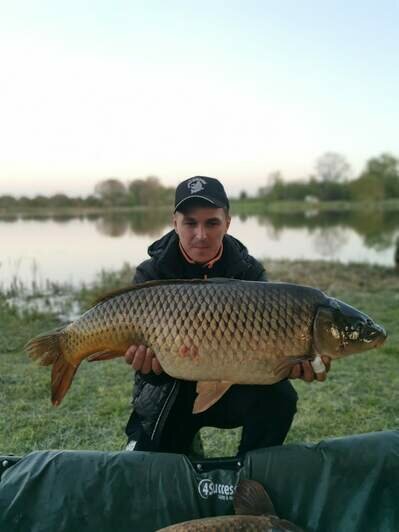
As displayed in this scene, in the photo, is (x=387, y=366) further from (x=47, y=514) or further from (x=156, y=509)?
(x=47, y=514)

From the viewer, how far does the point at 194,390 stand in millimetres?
1606

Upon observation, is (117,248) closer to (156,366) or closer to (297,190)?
(156,366)

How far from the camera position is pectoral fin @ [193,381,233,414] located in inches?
51.9

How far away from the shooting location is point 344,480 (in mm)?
1413

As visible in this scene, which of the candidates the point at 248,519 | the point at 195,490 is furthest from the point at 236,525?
the point at 195,490

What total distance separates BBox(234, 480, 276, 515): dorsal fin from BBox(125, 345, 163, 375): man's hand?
40cm

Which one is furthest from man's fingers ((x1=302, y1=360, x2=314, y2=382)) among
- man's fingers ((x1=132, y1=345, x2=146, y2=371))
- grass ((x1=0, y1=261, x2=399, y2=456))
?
grass ((x1=0, y1=261, x2=399, y2=456))

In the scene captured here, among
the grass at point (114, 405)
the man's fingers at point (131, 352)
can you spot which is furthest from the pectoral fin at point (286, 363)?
the grass at point (114, 405)

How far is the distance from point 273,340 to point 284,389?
342 mm

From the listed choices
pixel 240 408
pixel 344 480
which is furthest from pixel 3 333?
pixel 344 480

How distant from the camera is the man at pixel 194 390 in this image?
1.55 meters

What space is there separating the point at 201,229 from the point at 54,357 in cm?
57

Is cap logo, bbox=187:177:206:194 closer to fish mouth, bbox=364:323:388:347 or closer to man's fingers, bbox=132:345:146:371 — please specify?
man's fingers, bbox=132:345:146:371

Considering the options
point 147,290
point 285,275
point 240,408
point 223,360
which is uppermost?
point 147,290
